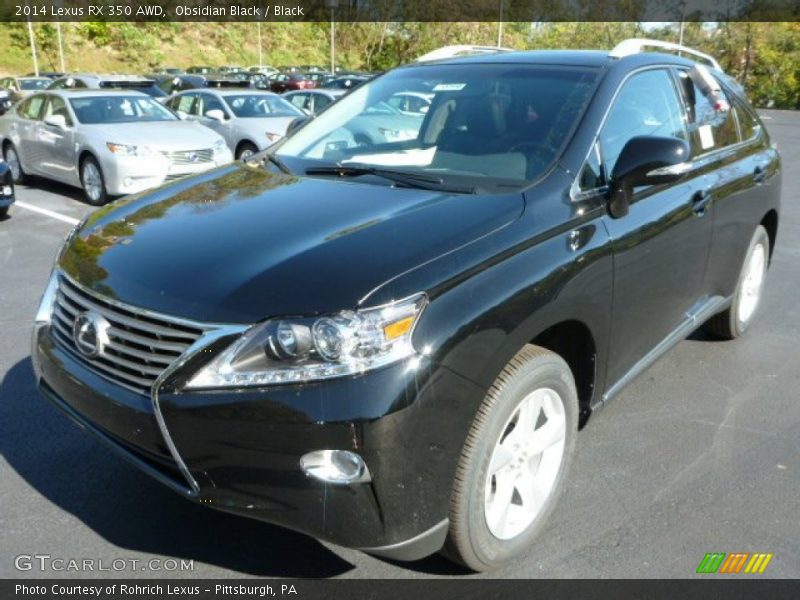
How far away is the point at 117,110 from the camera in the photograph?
11266 millimetres

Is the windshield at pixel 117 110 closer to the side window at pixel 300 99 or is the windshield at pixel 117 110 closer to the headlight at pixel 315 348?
the side window at pixel 300 99

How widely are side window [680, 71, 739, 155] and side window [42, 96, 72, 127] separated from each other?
9124 millimetres

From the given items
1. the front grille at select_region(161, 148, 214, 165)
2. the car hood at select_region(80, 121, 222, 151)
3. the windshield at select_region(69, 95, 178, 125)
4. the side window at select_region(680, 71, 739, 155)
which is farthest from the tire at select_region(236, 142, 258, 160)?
the side window at select_region(680, 71, 739, 155)

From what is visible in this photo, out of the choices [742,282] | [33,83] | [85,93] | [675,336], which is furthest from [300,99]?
[33,83]

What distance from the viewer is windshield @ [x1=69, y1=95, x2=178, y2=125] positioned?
1098cm

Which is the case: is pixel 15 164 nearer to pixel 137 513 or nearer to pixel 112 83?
pixel 112 83

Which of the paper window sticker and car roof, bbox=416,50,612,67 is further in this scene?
the paper window sticker

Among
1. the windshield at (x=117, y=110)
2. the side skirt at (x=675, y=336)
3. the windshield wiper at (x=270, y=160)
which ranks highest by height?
the windshield wiper at (x=270, y=160)

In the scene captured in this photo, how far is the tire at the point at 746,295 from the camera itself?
487cm

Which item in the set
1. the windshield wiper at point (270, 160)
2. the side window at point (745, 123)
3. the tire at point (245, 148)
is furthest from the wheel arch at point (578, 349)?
the tire at point (245, 148)

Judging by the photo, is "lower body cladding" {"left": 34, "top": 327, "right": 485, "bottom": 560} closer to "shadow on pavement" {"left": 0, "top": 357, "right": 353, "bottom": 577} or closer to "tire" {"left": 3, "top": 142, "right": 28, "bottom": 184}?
"shadow on pavement" {"left": 0, "top": 357, "right": 353, "bottom": 577}

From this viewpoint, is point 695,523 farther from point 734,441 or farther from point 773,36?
point 773,36

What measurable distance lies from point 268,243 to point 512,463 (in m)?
1.16

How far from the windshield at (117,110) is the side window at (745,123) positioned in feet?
28.5
